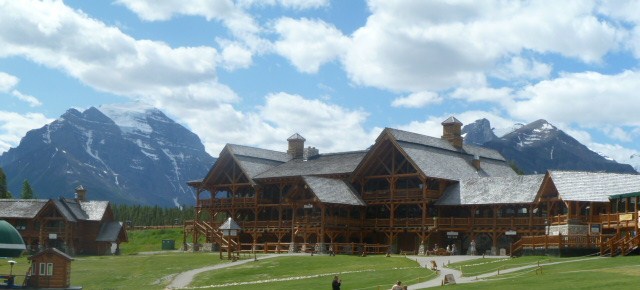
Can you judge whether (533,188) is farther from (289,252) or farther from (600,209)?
(289,252)

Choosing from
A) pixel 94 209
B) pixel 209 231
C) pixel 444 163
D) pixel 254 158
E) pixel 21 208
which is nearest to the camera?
pixel 444 163

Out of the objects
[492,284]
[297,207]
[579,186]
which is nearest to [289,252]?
[297,207]

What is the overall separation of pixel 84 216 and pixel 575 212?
56174mm

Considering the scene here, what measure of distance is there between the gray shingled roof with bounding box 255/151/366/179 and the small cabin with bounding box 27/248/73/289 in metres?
37.5

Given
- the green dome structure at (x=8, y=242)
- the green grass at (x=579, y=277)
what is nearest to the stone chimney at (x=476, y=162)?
the green grass at (x=579, y=277)

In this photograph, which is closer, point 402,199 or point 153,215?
point 402,199

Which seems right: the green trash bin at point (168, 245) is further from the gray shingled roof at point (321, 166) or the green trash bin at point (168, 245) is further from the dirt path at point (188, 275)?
the dirt path at point (188, 275)

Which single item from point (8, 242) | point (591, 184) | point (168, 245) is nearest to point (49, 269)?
point (8, 242)

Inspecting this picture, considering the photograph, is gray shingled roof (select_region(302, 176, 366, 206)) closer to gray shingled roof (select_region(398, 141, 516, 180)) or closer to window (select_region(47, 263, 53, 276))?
gray shingled roof (select_region(398, 141, 516, 180))

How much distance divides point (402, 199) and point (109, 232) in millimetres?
34540

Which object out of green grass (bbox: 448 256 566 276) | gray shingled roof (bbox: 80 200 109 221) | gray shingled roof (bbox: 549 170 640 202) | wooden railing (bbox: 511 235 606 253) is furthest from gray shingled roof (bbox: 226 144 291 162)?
wooden railing (bbox: 511 235 606 253)

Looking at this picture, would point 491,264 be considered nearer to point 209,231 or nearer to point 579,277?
point 579,277

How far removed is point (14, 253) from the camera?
60438mm

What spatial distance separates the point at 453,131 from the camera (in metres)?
96.0
